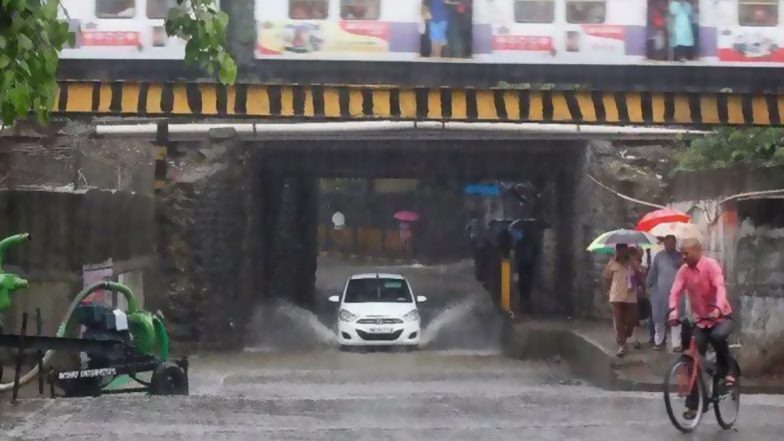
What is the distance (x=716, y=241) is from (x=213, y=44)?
1199 centimetres

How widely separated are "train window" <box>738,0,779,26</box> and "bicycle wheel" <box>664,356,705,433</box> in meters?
11.5

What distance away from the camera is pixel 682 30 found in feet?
67.7

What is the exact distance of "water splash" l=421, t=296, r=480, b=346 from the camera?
3138 centimetres

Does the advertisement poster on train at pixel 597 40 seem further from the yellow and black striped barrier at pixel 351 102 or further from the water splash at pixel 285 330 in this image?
the water splash at pixel 285 330

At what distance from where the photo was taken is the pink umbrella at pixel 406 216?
66.4 meters

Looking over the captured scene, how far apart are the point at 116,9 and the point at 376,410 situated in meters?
10.4

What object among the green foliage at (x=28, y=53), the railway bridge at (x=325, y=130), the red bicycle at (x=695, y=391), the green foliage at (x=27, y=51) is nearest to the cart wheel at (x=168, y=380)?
the red bicycle at (x=695, y=391)

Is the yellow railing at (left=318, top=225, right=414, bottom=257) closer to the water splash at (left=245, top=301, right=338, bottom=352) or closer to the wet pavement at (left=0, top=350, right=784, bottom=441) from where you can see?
the water splash at (left=245, top=301, right=338, bottom=352)

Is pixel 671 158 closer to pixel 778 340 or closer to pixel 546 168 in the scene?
pixel 546 168

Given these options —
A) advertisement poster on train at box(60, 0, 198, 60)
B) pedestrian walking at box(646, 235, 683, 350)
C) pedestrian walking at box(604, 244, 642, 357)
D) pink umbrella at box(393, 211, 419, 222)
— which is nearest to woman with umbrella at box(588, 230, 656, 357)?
pedestrian walking at box(604, 244, 642, 357)

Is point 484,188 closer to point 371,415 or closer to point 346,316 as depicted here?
point 346,316

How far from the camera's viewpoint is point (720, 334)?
1072cm

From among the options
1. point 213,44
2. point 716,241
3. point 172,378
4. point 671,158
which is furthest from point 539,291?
point 213,44

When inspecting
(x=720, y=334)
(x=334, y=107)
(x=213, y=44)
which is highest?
(x=213, y=44)
